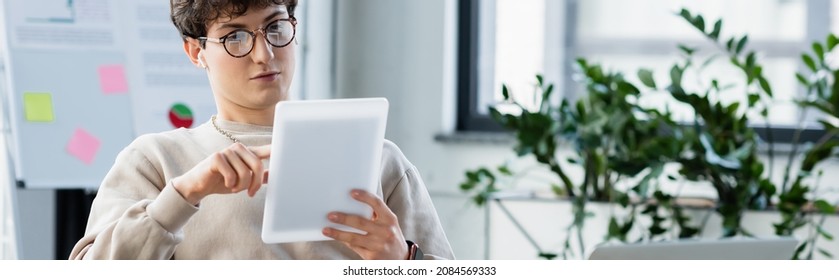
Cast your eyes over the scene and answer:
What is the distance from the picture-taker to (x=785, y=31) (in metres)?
3.16

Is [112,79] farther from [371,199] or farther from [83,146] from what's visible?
[371,199]

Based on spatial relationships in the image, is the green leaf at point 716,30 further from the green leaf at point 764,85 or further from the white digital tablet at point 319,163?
the white digital tablet at point 319,163

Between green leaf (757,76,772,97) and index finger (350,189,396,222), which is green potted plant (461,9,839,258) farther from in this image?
index finger (350,189,396,222)

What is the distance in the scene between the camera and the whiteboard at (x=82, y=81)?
2180 mm

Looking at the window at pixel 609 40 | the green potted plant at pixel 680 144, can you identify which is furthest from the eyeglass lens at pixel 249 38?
the window at pixel 609 40

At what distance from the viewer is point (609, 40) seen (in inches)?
131

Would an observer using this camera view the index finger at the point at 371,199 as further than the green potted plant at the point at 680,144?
No

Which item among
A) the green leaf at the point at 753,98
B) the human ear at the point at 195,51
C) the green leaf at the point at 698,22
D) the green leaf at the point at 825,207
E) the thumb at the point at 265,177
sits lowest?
the green leaf at the point at 825,207

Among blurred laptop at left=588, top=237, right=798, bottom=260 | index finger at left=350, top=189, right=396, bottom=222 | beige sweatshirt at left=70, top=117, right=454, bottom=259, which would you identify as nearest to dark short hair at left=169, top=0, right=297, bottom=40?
beige sweatshirt at left=70, top=117, right=454, bottom=259

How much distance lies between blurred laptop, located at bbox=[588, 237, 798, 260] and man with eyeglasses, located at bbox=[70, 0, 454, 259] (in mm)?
188

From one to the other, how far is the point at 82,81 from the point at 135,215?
4.49 ft

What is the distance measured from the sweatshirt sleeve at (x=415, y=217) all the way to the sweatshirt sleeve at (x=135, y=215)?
0.23m

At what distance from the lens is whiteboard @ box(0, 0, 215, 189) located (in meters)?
2.18
